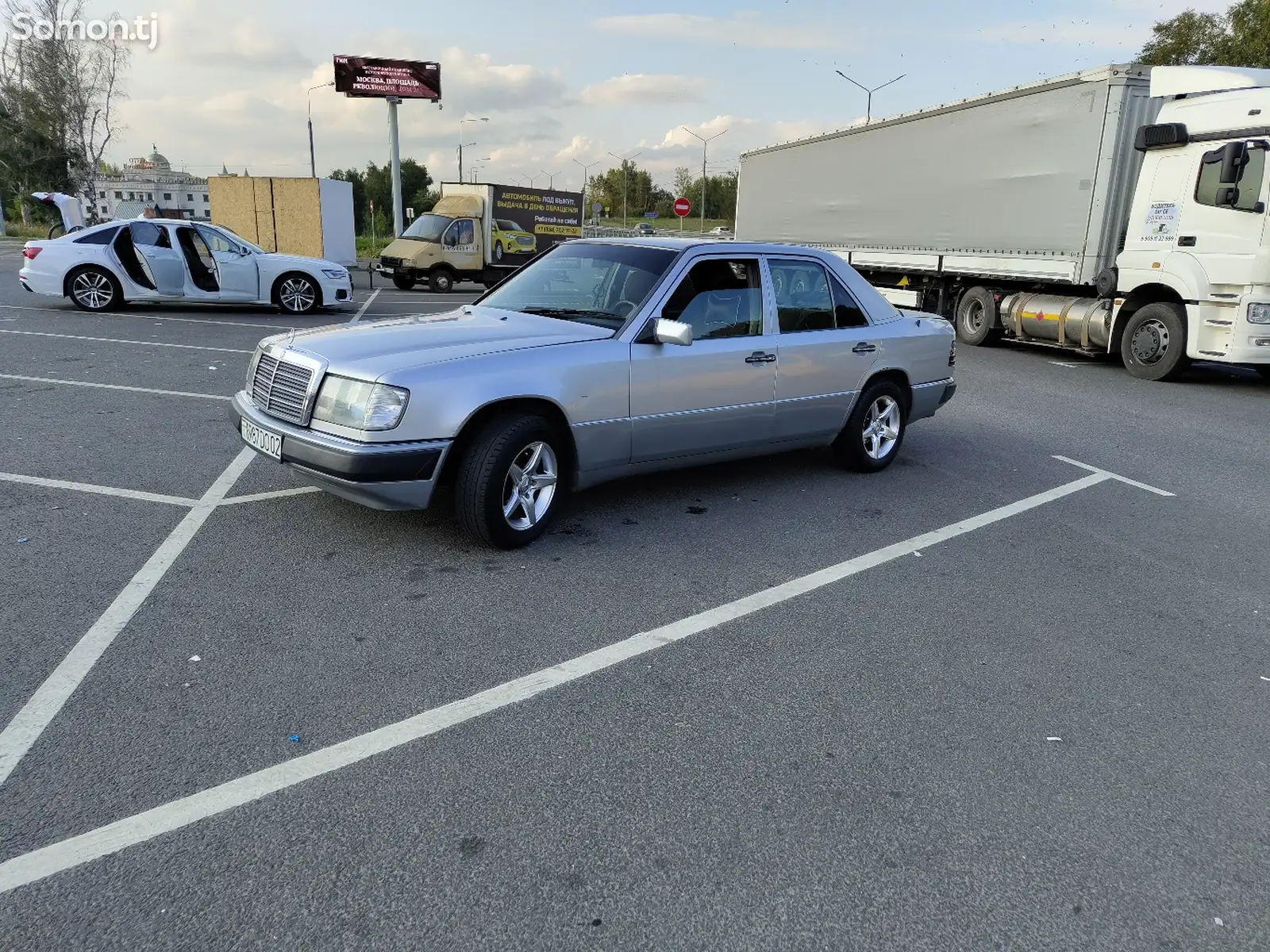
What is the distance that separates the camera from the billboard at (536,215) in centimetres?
2458

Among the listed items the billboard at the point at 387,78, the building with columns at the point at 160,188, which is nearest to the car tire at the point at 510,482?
the billboard at the point at 387,78

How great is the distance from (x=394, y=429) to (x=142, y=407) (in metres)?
4.47

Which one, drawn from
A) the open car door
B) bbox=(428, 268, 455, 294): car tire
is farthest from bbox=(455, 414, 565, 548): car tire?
bbox=(428, 268, 455, 294): car tire

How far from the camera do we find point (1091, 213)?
12320mm

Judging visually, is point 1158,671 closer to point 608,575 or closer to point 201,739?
point 608,575

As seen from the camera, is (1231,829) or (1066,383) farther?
(1066,383)

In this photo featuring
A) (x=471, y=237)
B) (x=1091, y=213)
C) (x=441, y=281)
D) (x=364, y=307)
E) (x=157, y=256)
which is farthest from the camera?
(x=471, y=237)

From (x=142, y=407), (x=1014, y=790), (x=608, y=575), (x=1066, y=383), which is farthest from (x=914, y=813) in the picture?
(x=1066, y=383)

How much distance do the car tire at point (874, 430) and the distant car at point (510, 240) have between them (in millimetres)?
18798

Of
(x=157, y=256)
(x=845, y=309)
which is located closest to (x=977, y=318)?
(x=845, y=309)

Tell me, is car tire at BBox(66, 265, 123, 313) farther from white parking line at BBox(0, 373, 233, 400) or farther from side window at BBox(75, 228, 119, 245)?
white parking line at BBox(0, 373, 233, 400)

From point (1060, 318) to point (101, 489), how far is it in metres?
12.7

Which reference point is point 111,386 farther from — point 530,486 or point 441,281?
point 441,281

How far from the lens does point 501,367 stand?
4523 millimetres
